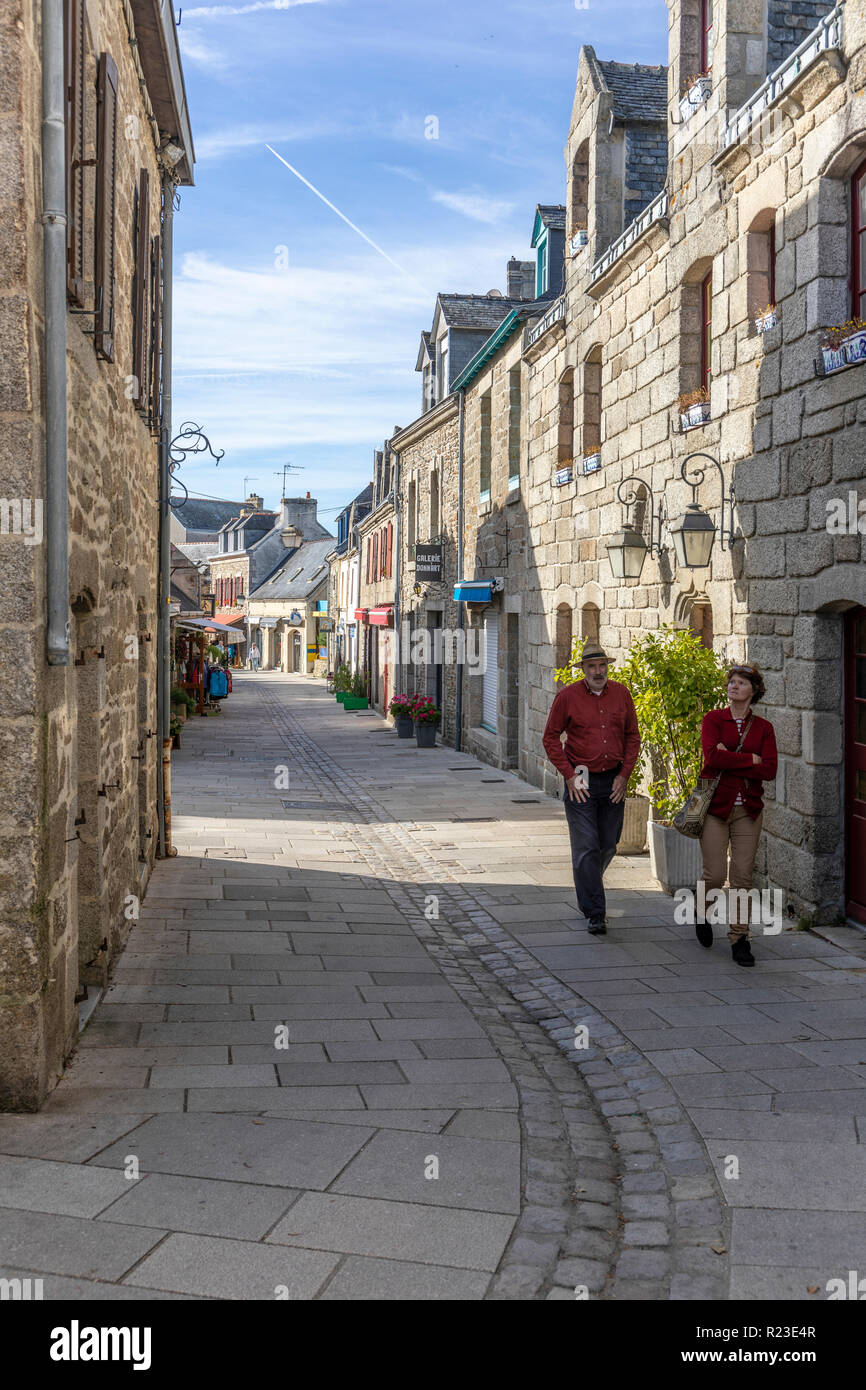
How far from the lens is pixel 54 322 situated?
4629mm

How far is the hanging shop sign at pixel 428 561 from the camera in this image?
2183 cm

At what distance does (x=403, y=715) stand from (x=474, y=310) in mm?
8112

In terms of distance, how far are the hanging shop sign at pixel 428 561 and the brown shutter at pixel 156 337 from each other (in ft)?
38.6

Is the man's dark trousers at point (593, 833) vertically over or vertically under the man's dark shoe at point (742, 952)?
over

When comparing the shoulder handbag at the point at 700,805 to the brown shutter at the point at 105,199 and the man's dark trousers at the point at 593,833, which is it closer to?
the man's dark trousers at the point at 593,833

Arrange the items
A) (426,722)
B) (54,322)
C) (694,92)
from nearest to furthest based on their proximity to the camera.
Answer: (54,322)
(694,92)
(426,722)

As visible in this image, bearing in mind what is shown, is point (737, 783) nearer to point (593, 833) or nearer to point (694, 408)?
point (593, 833)

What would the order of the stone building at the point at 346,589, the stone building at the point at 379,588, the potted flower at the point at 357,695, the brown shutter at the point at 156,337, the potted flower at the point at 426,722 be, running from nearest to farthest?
the brown shutter at the point at 156,337
the potted flower at the point at 426,722
the stone building at the point at 379,588
the potted flower at the point at 357,695
the stone building at the point at 346,589

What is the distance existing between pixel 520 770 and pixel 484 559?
13.0 ft

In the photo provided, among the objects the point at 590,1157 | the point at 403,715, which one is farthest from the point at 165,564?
the point at 403,715

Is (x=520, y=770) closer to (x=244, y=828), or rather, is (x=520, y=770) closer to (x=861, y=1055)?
(x=244, y=828)

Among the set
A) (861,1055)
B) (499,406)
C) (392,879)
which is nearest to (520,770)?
(499,406)

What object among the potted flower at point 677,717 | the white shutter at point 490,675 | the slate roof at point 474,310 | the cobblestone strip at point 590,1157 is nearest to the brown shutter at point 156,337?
the potted flower at point 677,717

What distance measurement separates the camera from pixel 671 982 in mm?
6520
